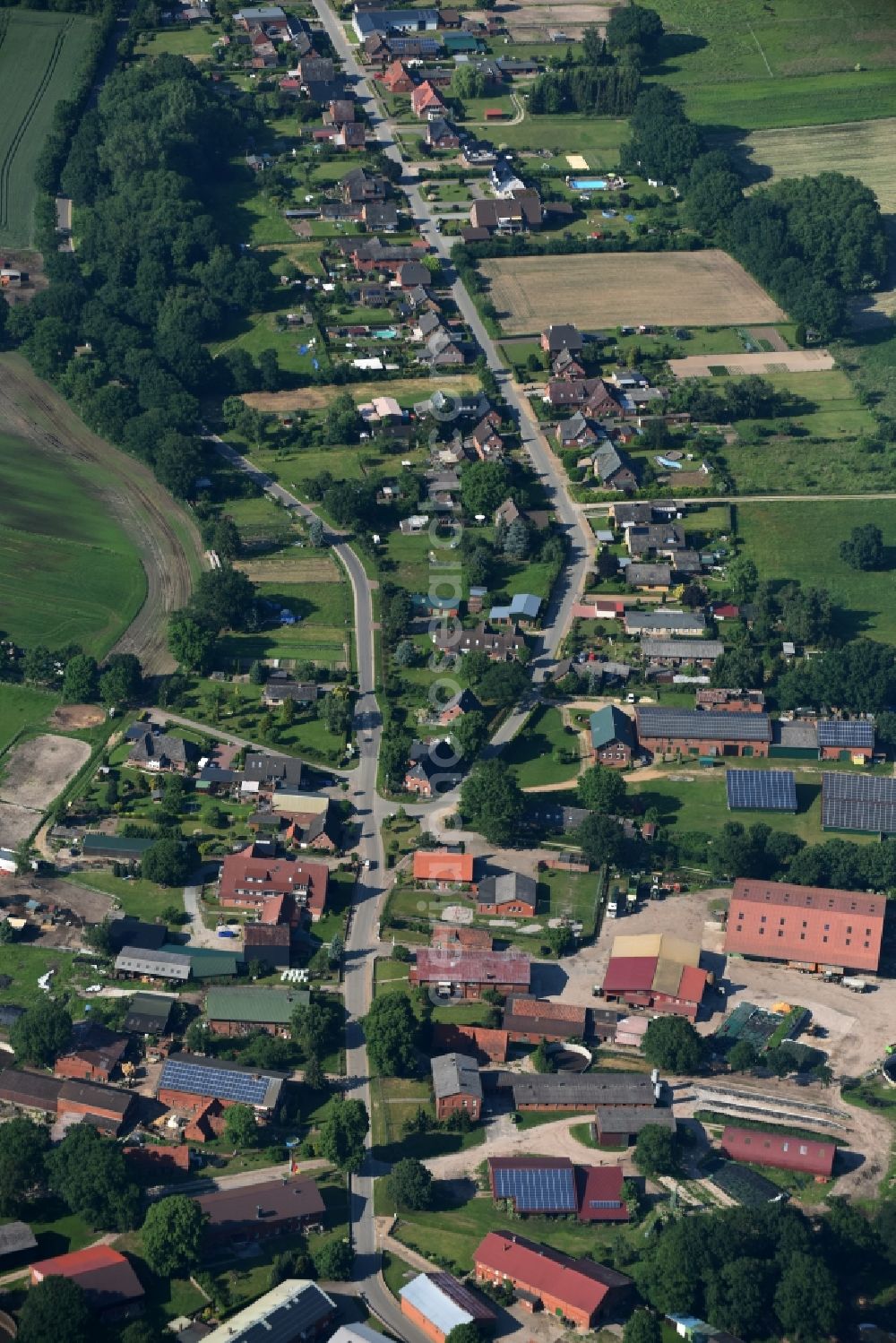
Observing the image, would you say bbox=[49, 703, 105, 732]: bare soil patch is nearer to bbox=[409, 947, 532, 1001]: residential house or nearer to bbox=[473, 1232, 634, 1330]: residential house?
bbox=[409, 947, 532, 1001]: residential house

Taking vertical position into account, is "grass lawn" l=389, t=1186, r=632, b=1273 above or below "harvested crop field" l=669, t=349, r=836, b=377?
below

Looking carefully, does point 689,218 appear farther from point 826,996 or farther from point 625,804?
point 826,996

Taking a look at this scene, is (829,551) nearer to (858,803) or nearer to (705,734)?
(705,734)

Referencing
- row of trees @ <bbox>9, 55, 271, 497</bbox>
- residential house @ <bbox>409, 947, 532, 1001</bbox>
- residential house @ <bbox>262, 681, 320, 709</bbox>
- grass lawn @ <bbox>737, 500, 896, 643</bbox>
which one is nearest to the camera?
residential house @ <bbox>409, 947, 532, 1001</bbox>

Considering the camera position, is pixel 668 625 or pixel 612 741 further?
pixel 668 625

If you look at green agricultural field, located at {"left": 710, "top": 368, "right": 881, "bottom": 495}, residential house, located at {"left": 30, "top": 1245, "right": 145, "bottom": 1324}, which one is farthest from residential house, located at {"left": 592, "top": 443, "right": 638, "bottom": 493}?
residential house, located at {"left": 30, "top": 1245, "right": 145, "bottom": 1324}

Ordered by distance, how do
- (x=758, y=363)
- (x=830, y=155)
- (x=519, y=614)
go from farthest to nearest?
1. (x=830, y=155)
2. (x=758, y=363)
3. (x=519, y=614)

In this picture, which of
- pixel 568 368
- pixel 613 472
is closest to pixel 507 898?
pixel 613 472
